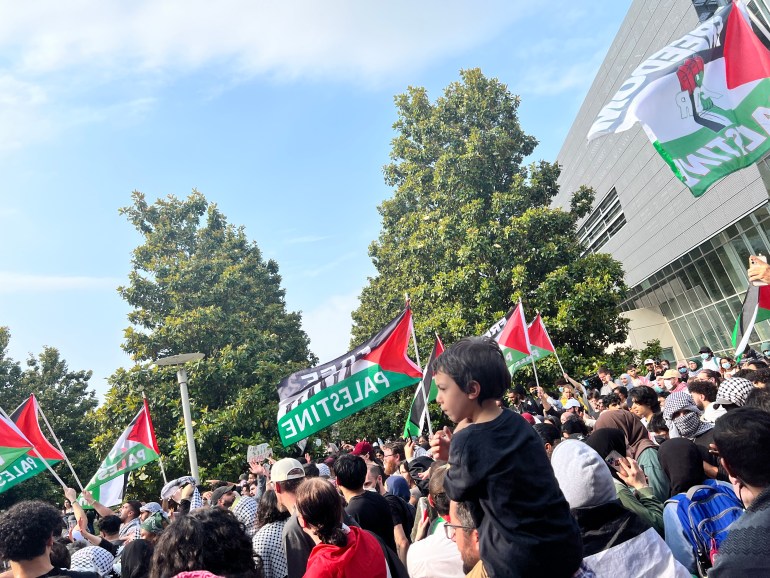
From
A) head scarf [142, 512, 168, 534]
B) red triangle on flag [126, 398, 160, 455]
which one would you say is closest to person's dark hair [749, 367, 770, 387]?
head scarf [142, 512, 168, 534]

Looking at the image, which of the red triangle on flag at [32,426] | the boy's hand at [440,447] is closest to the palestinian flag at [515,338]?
the boy's hand at [440,447]

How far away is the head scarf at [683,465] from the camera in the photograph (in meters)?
3.99

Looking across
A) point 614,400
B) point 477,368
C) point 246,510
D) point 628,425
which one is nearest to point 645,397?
point 628,425

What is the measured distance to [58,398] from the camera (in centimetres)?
2703

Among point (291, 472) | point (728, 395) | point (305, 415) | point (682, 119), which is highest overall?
point (682, 119)

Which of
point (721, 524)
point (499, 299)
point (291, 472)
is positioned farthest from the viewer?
point (499, 299)

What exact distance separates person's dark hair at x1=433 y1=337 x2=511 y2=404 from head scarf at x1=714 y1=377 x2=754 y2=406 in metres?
3.24

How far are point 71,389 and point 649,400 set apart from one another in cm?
2860

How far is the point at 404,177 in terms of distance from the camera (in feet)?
81.9

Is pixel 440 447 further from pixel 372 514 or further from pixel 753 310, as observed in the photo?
pixel 753 310

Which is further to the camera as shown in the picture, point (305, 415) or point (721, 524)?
point (305, 415)

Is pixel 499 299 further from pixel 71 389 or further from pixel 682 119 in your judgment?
pixel 71 389

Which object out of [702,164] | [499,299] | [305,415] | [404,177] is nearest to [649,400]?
[702,164]

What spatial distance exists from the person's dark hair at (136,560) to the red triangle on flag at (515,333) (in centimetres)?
793
